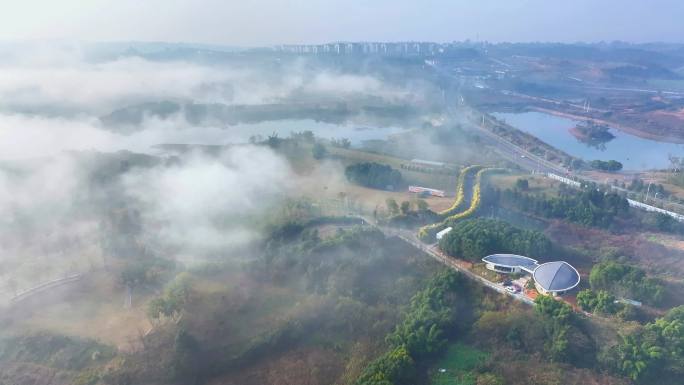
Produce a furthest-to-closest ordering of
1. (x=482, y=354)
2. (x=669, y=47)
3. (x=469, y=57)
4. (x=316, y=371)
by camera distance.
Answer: (x=669, y=47), (x=469, y=57), (x=482, y=354), (x=316, y=371)

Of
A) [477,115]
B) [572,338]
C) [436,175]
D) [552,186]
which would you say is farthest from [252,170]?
[477,115]

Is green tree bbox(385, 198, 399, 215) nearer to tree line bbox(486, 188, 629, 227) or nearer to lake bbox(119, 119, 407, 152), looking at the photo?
tree line bbox(486, 188, 629, 227)

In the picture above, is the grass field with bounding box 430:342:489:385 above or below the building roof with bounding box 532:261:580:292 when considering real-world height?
below

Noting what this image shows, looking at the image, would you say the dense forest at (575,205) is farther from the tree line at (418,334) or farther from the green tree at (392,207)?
the tree line at (418,334)

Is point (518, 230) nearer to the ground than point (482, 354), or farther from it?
farther from it

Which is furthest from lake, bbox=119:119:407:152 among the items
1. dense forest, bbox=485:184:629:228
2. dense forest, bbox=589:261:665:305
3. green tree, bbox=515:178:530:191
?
dense forest, bbox=589:261:665:305

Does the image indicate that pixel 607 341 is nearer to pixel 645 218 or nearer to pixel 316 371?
pixel 316 371
